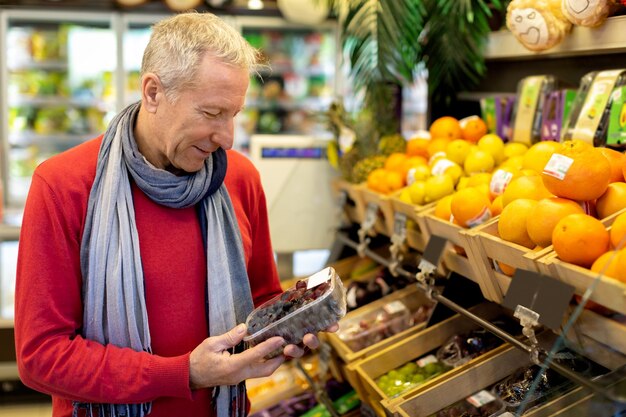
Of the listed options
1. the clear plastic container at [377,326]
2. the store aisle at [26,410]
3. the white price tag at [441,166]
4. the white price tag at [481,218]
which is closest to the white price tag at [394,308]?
the clear plastic container at [377,326]

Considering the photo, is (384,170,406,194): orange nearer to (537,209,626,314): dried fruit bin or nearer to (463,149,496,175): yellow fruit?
(463,149,496,175): yellow fruit

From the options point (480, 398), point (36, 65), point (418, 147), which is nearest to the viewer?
Answer: point (480, 398)

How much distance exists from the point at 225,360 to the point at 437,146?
1.38 metres

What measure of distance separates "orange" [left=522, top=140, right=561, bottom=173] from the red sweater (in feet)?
2.96

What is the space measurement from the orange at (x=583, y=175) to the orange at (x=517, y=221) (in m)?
0.10

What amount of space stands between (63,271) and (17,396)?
10.1 ft

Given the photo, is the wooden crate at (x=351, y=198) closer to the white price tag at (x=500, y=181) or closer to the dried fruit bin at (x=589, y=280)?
the white price tag at (x=500, y=181)

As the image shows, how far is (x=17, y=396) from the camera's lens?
13.9 ft

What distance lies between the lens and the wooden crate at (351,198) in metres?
2.87

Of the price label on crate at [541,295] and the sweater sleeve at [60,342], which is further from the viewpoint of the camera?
the sweater sleeve at [60,342]

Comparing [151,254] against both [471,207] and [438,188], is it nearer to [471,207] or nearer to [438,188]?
[471,207]

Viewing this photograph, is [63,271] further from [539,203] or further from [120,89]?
[120,89]

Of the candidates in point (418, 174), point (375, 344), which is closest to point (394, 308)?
point (375, 344)

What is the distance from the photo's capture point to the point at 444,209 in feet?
6.95
